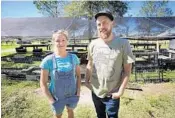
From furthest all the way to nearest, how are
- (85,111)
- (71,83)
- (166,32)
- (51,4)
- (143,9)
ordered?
(51,4) → (143,9) → (166,32) → (85,111) → (71,83)

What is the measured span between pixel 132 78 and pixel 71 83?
4705 millimetres

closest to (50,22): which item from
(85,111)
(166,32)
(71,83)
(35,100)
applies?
(166,32)

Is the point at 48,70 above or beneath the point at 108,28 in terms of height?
beneath

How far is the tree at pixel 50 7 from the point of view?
24.6 m

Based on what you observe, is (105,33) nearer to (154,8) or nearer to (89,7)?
(89,7)

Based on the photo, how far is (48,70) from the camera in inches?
87.8

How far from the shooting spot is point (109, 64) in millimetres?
2156

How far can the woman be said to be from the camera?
2.22 meters

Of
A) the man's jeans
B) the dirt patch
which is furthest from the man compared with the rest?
the dirt patch

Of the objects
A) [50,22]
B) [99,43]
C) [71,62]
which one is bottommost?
[71,62]

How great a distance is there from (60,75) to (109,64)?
389mm

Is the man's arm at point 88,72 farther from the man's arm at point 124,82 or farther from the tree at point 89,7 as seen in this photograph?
the tree at point 89,7

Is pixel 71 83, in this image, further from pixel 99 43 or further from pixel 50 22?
pixel 50 22

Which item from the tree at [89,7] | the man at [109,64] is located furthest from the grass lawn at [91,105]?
the tree at [89,7]
